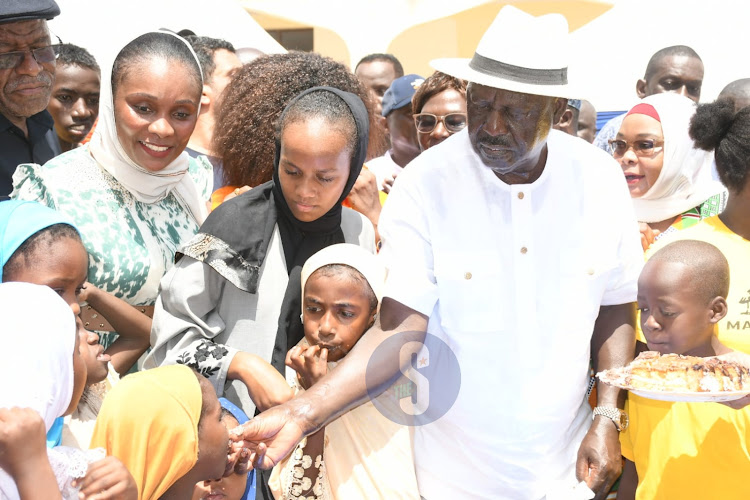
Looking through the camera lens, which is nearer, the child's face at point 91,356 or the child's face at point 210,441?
the child's face at point 91,356

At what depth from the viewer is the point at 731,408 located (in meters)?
2.99

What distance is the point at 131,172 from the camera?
3404mm

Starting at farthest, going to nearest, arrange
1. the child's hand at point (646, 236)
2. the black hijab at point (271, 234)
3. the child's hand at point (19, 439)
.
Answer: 1. the child's hand at point (646, 236)
2. the black hijab at point (271, 234)
3. the child's hand at point (19, 439)

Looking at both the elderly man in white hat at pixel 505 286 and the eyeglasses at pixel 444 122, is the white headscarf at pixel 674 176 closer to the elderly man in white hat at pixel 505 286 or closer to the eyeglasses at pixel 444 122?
the eyeglasses at pixel 444 122

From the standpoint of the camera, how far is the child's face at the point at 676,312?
2939 mm

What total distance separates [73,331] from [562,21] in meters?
1.87

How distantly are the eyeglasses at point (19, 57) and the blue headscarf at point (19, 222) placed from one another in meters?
0.96

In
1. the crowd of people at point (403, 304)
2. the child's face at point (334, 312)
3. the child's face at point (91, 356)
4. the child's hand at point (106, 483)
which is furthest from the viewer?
the child's face at point (334, 312)

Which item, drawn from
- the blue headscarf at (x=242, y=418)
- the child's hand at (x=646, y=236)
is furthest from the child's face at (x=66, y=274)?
the child's hand at (x=646, y=236)

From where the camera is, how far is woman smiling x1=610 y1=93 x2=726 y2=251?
171 inches

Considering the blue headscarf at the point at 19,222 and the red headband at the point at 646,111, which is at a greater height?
the red headband at the point at 646,111

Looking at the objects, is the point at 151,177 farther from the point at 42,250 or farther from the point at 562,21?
the point at 562,21

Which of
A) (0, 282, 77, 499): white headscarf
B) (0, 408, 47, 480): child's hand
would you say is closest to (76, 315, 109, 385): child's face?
(0, 282, 77, 499): white headscarf

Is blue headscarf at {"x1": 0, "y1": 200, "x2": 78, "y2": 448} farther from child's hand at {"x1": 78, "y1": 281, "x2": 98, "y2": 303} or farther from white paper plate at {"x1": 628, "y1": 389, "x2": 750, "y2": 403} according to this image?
white paper plate at {"x1": 628, "y1": 389, "x2": 750, "y2": 403}
